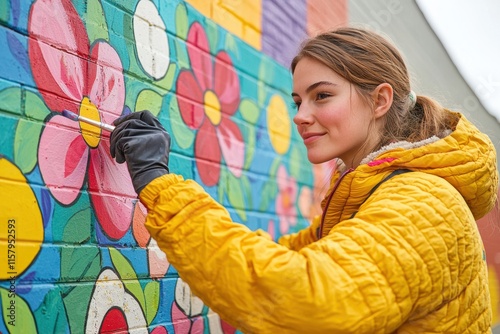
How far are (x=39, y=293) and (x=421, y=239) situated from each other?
1188mm

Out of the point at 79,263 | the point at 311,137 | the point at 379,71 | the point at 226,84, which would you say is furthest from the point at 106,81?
the point at 379,71

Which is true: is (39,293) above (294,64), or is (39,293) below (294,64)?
below

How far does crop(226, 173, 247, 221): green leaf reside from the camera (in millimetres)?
3105

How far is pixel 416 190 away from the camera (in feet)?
5.82

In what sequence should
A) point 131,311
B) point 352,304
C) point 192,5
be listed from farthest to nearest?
point 192,5 → point 131,311 → point 352,304

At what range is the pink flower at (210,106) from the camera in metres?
2.87

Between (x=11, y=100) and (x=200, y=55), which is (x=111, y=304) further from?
(x=200, y=55)

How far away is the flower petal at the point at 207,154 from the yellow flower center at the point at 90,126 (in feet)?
2.12

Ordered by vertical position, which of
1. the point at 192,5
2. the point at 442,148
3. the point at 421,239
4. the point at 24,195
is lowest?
the point at 421,239

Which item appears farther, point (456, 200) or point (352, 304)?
point (456, 200)

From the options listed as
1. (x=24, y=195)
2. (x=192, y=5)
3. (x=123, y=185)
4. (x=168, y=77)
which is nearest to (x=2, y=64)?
(x=24, y=195)

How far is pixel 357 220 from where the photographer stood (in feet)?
5.57

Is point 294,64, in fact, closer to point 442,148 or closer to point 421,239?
point 442,148

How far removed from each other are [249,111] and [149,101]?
2.89 feet
